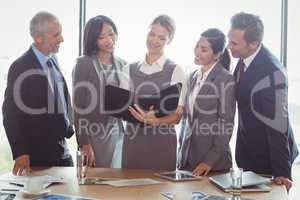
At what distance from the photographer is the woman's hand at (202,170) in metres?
2.67

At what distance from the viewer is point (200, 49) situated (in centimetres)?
295

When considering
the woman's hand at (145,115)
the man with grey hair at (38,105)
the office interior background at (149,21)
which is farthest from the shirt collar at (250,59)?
the man with grey hair at (38,105)

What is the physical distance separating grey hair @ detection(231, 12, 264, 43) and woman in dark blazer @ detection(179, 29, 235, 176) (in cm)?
14

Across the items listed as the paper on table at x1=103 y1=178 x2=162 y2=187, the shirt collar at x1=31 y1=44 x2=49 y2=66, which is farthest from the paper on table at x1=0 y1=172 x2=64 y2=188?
the shirt collar at x1=31 y1=44 x2=49 y2=66

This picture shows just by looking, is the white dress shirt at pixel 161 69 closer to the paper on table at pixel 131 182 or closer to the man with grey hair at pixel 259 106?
the man with grey hair at pixel 259 106

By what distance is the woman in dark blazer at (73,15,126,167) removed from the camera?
119 inches

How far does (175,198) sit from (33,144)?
1.39 meters

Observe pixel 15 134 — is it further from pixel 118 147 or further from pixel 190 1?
pixel 190 1

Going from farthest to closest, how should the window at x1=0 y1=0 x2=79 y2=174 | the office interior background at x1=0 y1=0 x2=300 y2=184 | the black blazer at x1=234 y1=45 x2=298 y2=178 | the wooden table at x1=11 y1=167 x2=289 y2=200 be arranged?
the window at x1=0 y1=0 x2=79 y2=174 → the office interior background at x1=0 y1=0 x2=300 y2=184 → the black blazer at x1=234 y1=45 x2=298 y2=178 → the wooden table at x1=11 y1=167 x2=289 y2=200

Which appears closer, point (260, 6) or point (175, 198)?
point (175, 198)

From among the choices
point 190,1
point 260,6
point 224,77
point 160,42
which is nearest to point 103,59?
point 160,42

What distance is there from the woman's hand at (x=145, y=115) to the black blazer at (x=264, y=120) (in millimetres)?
541

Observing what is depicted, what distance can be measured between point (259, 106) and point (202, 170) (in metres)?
0.52

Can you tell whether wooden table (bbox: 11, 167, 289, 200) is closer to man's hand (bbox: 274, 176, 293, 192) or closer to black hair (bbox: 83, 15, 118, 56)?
man's hand (bbox: 274, 176, 293, 192)
